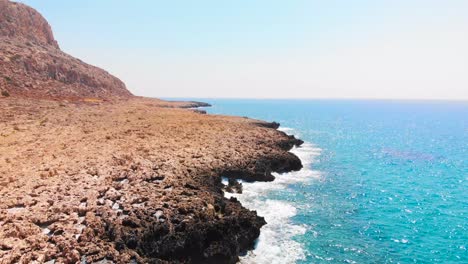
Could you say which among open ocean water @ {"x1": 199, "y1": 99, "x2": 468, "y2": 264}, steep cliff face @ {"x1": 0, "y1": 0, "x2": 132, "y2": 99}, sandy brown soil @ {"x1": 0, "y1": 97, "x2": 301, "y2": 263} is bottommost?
open ocean water @ {"x1": 199, "y1": 99, "x2": 468, "y2": 264}

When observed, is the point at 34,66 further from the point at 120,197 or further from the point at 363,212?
the point at 363,212

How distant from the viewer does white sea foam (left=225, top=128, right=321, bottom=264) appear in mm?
25953

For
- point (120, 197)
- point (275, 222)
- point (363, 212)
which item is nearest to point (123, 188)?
point (120, 197)

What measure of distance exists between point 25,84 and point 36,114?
35.3 metres

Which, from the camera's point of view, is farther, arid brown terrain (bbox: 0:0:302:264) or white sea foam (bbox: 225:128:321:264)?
white sea foam (bbox: 225:128:321:264)

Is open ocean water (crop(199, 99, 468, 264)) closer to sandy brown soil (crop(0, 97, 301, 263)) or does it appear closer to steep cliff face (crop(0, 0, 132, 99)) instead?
sandy brown soil (crop(0, 97, 301, 263))

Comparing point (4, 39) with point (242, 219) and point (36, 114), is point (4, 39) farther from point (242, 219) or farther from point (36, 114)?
point (242, 219)

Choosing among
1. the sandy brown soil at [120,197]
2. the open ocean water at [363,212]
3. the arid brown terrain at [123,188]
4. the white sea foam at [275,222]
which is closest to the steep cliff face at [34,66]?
the arid brown terrain at [123,188]

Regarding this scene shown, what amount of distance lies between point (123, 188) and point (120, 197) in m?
1.81

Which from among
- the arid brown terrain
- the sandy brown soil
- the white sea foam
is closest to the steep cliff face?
the arid brown terrain

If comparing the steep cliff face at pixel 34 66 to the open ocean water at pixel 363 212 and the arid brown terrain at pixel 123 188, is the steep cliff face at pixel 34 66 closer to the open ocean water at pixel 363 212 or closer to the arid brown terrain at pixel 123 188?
the arid brown terrain at pixel 123 188

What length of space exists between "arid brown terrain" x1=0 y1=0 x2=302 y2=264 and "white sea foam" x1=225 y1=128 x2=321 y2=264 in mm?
1143

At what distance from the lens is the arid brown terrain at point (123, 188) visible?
22.4 meters

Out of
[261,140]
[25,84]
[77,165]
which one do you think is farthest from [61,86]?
[77,165]
